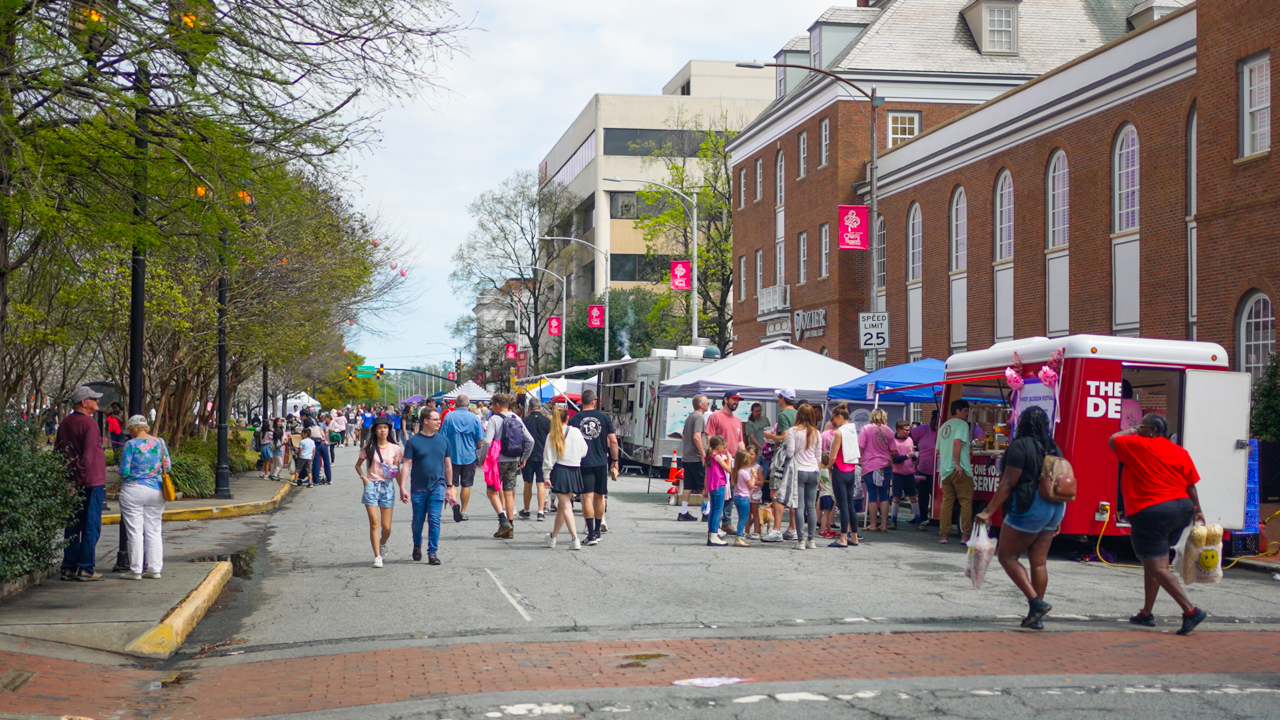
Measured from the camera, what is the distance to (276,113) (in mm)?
10508

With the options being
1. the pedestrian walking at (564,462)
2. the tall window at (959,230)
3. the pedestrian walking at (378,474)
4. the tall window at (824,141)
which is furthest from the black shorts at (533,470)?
the tall window at (824,141)

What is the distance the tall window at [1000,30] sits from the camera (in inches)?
Result: 1487

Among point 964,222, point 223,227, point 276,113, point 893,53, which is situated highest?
point 893,53

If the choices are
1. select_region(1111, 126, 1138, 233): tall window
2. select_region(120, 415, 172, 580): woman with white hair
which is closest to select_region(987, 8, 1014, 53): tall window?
select_region(1111, 126, 1138, 233): tall window

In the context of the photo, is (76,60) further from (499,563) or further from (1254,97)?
(1254,97)

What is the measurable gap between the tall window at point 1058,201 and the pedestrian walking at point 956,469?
37.0ft

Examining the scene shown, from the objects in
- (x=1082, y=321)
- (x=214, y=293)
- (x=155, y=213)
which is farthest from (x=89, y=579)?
(x=1082, y=321)

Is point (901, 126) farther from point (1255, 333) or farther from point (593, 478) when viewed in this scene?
point (593, 478)

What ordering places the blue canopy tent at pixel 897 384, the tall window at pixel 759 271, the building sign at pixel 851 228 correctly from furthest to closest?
the tall window at pixel 759 271 → the building sign at pixel 851 228 → the blue canopy tent at pixel 897 384

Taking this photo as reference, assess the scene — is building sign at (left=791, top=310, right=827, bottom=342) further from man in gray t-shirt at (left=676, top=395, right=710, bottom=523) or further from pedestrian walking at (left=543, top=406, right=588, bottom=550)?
pedestrian walking at (left=543, top=406, right=588, bottom=550)

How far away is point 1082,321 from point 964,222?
6211mm

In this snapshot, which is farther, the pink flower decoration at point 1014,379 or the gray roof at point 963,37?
the gray roof at point 963,37

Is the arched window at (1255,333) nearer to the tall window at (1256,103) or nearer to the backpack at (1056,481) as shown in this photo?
the tall window at (1256,103)

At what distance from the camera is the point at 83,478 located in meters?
12.0
